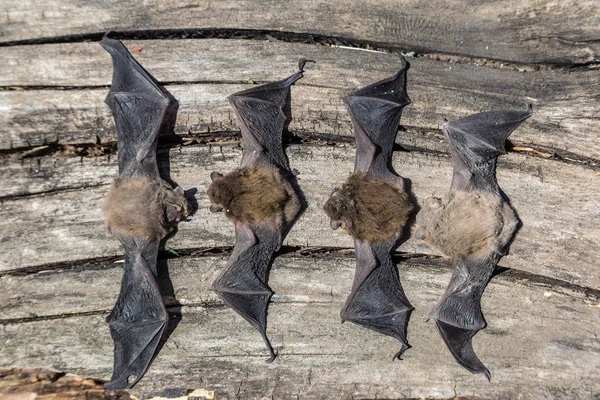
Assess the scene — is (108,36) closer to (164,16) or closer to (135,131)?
(164,16)

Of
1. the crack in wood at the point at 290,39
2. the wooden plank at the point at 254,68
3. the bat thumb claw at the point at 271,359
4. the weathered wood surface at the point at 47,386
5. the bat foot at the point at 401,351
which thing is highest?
the crack in wood at the point at 290,39

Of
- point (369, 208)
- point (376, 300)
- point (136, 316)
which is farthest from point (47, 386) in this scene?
point (369, 208)

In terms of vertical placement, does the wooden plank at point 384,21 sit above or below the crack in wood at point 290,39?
above

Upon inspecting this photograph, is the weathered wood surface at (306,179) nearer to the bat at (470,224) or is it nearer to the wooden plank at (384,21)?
the wooden plank at (384,21)

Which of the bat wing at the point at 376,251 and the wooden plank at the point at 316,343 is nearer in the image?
the bat wing at the point at 376,251

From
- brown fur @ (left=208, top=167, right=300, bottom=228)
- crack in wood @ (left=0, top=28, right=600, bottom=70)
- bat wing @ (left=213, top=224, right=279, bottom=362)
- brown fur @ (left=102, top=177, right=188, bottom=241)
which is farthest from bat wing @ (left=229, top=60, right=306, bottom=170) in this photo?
brown fur @ (left=102, top=177, right=188, bottom=241)

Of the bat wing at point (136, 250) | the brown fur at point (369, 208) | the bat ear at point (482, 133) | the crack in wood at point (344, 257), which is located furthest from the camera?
the crack in wood at point (344, 257)

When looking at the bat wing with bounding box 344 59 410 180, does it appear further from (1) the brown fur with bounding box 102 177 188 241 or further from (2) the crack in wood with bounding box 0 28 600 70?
(1) the brown fur with bounding box 102 177 188 241

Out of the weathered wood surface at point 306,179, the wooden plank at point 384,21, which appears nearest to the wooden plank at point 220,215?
the weathered wood surface at point 306,179
